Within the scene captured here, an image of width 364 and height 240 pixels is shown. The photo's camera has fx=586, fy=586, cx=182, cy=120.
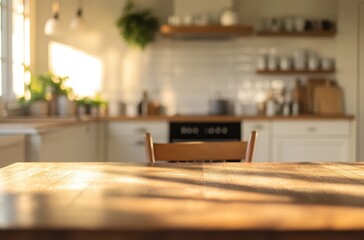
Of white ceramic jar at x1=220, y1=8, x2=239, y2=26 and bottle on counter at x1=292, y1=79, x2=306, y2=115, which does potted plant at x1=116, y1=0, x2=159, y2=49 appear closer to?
white ceramic jar at x1=220, y1=8, x2=239, y2=26

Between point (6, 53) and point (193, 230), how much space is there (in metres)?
4.36

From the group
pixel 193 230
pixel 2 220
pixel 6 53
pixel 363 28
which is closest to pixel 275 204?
pixel 193 230

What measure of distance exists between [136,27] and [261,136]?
5.31 ft

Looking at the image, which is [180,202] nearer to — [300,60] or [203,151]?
[203,151]

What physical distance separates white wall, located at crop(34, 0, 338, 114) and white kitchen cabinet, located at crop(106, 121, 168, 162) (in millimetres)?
639

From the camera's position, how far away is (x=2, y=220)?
3.22 feet

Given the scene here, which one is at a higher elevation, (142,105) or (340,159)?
(142,105)

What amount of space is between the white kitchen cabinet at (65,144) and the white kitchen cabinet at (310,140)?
1642mm

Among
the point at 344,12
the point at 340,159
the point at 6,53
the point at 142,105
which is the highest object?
the point at 344,12

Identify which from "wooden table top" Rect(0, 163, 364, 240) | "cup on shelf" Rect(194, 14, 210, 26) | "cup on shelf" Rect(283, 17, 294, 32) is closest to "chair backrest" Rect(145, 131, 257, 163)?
"wooden table top" Rect(0, 163, 364, 240)

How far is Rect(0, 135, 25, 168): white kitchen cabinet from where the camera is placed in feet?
10.1

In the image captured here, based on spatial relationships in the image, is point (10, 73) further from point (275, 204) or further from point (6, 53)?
point (275, 204)

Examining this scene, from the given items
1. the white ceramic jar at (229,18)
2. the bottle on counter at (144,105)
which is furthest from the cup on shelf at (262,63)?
the bottle on counter at (144,105)

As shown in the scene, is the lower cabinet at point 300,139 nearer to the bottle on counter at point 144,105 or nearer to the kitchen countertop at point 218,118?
the kitchen countertop at point 218,118
